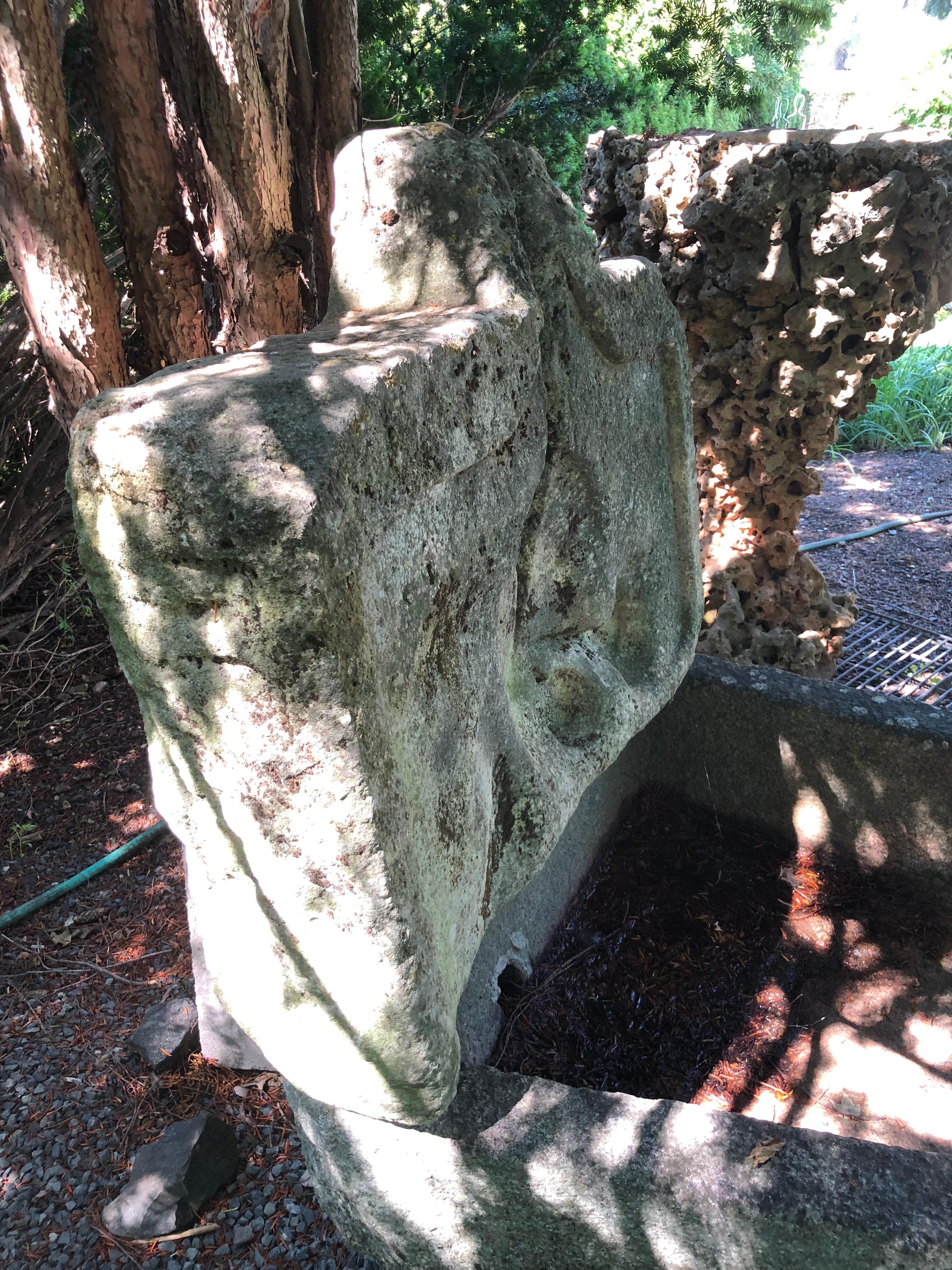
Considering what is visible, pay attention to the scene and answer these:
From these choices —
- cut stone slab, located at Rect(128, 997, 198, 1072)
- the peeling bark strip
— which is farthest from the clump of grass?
cut stone slab, located at Rect(128, 997, 198, 1072)

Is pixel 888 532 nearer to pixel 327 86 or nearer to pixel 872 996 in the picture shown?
pixel 872 996

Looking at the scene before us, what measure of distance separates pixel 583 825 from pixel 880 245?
172 centimetres

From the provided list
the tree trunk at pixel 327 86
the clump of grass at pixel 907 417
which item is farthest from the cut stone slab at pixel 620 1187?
the clump of grass at pixel 907 417

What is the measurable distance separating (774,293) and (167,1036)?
2.51m

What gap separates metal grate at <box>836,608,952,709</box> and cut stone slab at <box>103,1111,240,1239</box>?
2.38 m

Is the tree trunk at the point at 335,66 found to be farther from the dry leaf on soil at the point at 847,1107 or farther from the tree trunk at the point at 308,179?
the dry leaf on soil at the point at 847,1107

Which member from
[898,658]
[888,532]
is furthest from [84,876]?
[888,532]

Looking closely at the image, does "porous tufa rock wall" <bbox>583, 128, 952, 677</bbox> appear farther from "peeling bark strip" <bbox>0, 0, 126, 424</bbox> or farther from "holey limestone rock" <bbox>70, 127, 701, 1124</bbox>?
"peeling bark strip" <bbox>0, 0, 126, 424</bbox>

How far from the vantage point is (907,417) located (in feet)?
22.1

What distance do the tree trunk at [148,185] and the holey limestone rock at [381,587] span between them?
59 cm

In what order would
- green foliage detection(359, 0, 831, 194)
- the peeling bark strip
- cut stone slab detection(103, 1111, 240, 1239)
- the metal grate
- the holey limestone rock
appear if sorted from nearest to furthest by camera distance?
the holey limestone rock → the peeling bark strip → cut stone slab detection(103, 1111, 240, 1239) → green foliage detection(359, 0, 831, 194) → the metal grate

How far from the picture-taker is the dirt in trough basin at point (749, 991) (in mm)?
1852

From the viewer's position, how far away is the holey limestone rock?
3.11 ft

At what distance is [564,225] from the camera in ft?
4.99
